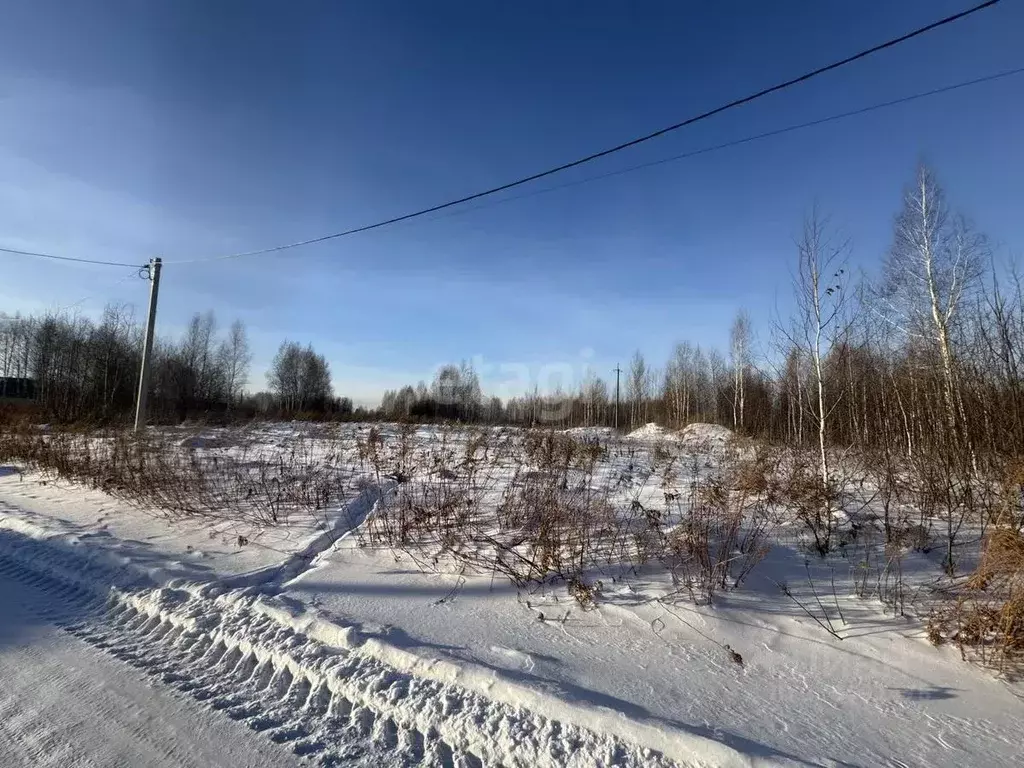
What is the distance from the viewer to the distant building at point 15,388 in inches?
1491

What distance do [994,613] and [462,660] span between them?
10.5ft

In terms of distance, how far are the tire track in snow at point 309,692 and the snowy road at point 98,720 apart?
94mm

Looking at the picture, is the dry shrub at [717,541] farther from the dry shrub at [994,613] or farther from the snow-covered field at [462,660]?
the dry shrub at [994,613]

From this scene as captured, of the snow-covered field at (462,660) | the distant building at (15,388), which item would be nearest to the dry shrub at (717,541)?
the snow-covered field at (462,660)

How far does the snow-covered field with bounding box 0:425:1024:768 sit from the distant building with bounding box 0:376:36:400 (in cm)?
4594

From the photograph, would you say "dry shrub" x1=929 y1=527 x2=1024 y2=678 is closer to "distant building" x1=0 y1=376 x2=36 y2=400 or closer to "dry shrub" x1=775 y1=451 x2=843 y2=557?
"dry shrub" x1=775 y1=451 x2=843 y2=557

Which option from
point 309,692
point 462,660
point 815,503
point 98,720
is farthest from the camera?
point 815,503

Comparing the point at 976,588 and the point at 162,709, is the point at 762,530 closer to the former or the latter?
the point at 976,588

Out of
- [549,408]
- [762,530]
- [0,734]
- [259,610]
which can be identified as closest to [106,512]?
[259,610]

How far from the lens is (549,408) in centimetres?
4900

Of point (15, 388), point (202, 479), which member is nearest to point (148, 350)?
point (202, 479)

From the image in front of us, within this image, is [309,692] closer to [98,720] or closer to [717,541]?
[98,720]

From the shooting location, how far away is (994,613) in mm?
2928

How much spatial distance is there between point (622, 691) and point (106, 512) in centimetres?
724
